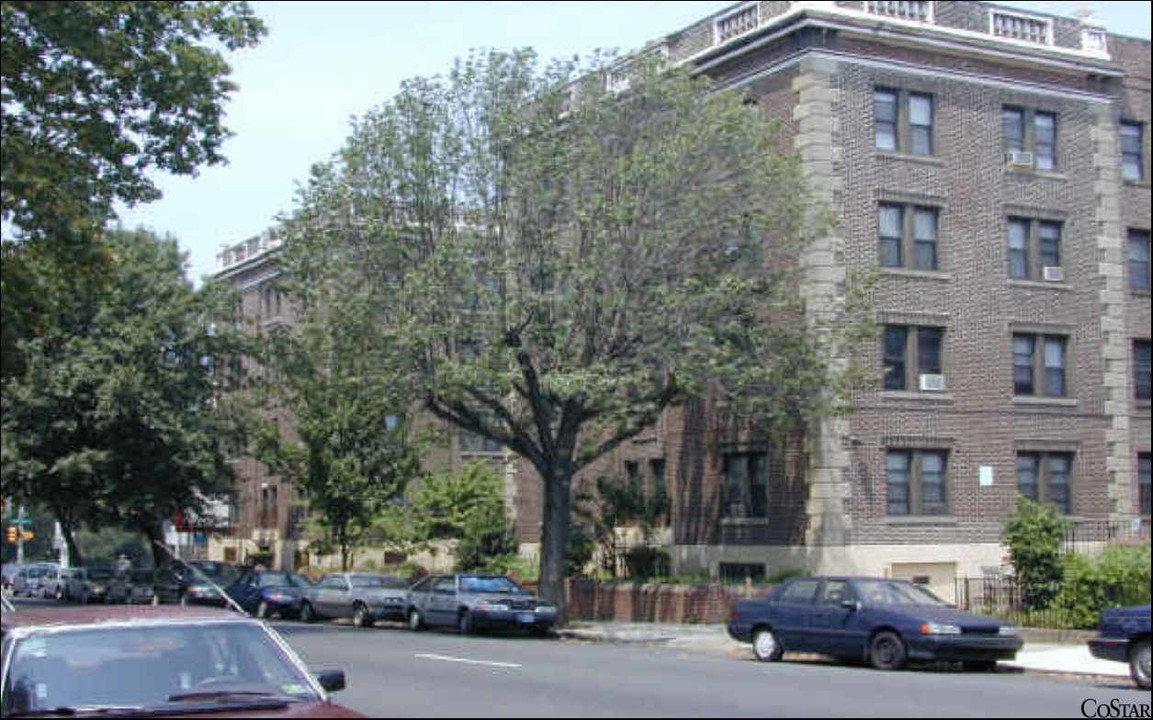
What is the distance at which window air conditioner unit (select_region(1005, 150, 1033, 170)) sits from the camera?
34.5 meters

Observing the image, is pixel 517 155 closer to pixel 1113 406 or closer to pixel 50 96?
pixel 50 96

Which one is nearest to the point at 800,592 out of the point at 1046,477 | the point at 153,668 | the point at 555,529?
the point at 555,529

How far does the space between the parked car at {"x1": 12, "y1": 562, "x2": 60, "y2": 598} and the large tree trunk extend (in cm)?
3074

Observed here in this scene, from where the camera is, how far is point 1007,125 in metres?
34.9

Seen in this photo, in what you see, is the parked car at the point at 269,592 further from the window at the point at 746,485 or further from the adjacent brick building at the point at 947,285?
the window at the point at 746,485

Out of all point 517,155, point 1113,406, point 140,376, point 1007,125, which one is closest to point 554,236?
point 517,155

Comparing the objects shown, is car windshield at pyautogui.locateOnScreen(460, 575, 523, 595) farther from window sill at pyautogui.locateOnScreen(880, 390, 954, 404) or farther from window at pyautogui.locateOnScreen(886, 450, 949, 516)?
window sill at pyautogui.locateOnScreen(880, 390, 954, 404)

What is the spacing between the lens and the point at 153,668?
770 centimetres

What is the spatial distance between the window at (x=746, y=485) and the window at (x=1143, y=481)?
1005cm

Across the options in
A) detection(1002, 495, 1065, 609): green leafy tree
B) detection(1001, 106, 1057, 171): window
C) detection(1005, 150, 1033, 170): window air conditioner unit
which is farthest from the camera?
detection(1001, 106, 1057, 171): window

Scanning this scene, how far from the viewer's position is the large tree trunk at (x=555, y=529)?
99.7 feet

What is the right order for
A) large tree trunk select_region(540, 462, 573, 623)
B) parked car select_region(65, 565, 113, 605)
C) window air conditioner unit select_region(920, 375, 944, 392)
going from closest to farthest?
large tree trunk select_region(540, 462, 573, 623), window air conditioner unit select_region(920, 375, 944, 392), parked car select_region(65, 565, 113, 605)

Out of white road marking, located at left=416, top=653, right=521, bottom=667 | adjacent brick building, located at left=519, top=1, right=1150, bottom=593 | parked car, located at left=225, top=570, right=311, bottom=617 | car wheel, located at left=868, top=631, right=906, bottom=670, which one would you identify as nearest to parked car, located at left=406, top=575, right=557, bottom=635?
white road marking, located at left=416, top=653, right=521, bottom=667

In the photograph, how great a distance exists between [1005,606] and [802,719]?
629 inches
